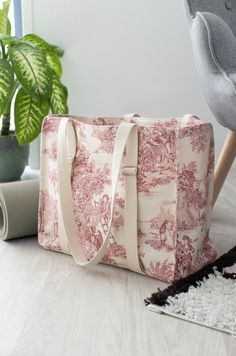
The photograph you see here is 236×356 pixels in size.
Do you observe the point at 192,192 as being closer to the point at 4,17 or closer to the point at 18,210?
the point at 18,210

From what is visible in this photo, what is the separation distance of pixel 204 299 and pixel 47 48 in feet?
4.03

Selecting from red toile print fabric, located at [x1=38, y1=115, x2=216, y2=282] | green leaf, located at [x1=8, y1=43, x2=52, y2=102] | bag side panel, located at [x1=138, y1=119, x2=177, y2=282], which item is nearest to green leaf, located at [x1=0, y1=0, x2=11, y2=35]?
green leaf, located at [x1=8, y1=43, x2=52, y2=102]

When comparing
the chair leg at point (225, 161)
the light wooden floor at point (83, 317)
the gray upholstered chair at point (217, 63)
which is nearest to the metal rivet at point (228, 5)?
the gray upholstered chair at point (217, 63)

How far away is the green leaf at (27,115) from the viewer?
1.62 meters

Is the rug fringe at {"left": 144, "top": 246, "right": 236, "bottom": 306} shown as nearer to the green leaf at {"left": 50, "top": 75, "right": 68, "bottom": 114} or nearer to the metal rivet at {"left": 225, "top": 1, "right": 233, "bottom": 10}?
the metal rivet at {"left": 225, "top": 1, "right": 233, "bottom": 10}

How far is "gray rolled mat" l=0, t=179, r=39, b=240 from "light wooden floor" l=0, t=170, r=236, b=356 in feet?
0.31

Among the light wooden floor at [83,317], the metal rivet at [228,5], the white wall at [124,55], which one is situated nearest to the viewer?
the light wooden floor at [83,317]

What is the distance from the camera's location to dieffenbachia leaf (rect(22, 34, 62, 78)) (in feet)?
5.91

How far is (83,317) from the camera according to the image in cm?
85

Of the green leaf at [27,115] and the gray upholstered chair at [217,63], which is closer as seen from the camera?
the gray upholstered chair at [217,63]

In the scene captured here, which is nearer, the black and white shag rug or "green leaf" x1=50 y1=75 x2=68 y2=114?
the black and white shag rug

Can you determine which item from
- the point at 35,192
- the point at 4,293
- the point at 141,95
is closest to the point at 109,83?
the point at 141,95

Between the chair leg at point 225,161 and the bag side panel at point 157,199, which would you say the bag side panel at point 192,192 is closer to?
the bag side panel at point 157,199

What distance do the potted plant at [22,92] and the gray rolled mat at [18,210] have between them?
0.40 meters
